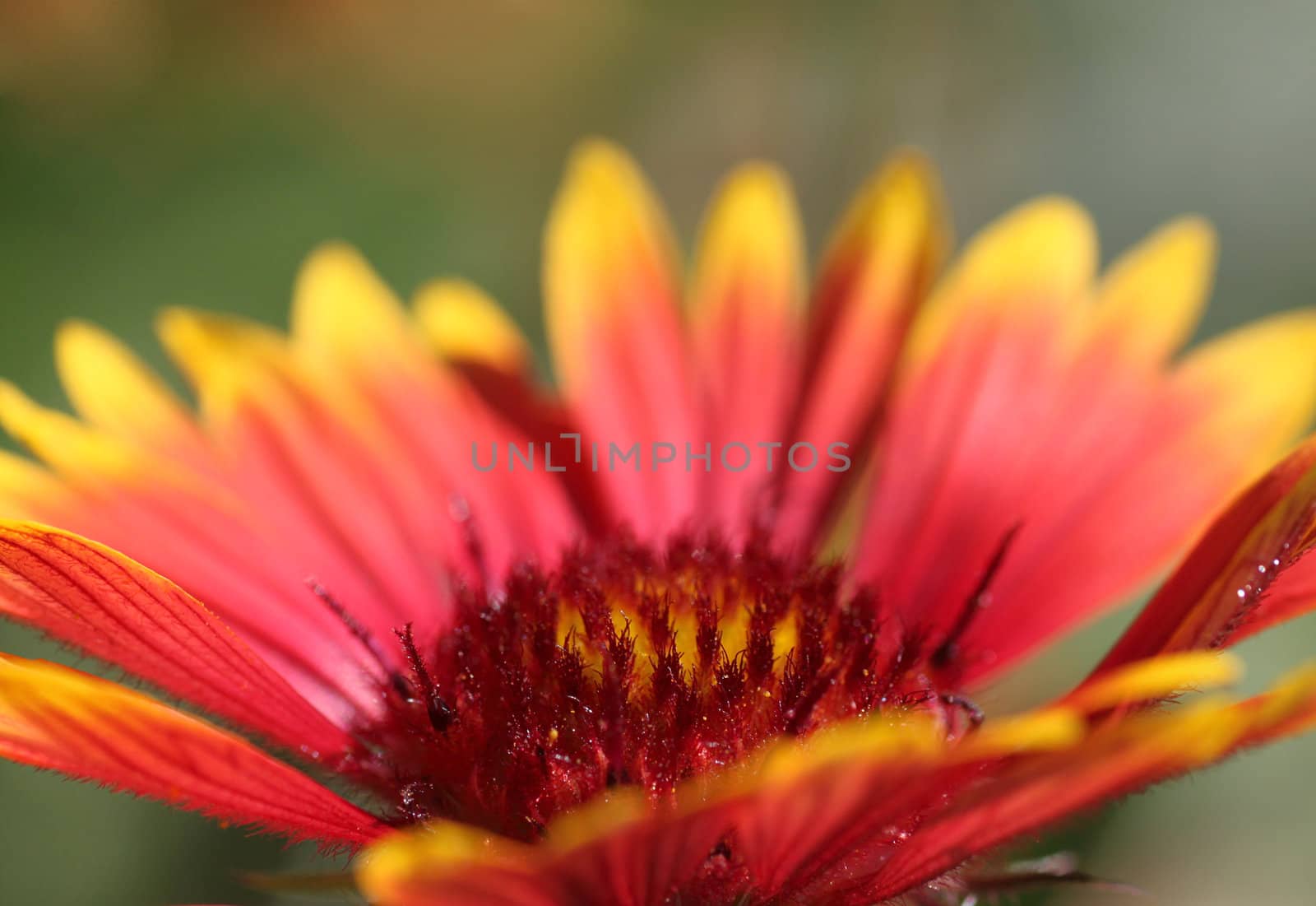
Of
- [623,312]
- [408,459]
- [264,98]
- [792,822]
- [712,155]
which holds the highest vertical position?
[712,155]

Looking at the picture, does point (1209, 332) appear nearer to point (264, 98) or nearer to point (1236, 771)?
point (1236, 771)

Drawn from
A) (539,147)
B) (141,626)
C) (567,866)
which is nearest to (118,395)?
(141,626)

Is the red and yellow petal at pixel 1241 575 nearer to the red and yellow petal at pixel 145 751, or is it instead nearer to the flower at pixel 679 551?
the flower at pixel 679 551

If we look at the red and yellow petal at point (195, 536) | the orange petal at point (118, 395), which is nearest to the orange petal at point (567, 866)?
the red and yellow petal at point (195, 536)

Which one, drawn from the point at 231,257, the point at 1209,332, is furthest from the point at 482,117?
the point at 1209,332

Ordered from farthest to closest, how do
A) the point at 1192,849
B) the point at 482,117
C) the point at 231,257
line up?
the point at 482,117, the point at 231,257, the point at 1192,849

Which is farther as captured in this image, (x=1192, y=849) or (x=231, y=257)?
(x=231, y=257)

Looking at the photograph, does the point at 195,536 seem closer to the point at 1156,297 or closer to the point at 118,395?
the point at 118,395

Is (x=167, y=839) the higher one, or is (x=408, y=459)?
(x=408, y=459)
